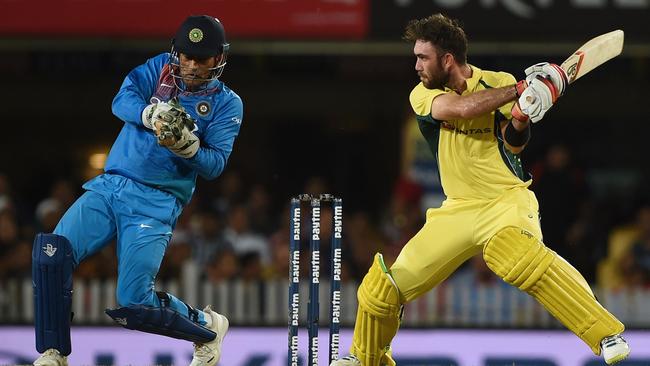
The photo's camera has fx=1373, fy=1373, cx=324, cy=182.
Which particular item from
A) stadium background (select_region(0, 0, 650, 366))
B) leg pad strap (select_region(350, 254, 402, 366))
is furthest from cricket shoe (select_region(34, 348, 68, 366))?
stadium background (select_region(0, 0, 650, 366))

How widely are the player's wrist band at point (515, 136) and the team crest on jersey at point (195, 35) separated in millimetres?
1392

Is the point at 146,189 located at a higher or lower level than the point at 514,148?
lower

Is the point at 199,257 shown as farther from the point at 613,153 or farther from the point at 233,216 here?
the point at 613,153

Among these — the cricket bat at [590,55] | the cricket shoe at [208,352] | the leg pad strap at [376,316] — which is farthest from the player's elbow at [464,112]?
the cricket shoe at [208,352]

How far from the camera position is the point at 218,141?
239 inches

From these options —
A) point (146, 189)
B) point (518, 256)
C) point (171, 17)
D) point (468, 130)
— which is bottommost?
point (518, 256)

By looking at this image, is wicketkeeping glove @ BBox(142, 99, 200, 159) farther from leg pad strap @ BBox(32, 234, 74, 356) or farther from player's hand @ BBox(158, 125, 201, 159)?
leg pad strap @ BBox(32, 234, 74, 356)

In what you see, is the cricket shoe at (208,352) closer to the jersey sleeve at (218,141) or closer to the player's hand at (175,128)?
the jersey sleeve at (218,141)

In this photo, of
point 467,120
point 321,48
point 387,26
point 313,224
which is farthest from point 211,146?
point 321,48

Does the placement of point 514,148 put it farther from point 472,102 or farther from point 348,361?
point 348,361

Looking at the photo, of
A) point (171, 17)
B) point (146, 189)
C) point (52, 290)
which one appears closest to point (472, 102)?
point (146, 189)

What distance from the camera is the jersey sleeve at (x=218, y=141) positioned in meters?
5.92

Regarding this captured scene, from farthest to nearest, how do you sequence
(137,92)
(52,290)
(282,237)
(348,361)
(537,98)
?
(282,237) < (348,361) < (137,92) < (52,290) < (537,98)

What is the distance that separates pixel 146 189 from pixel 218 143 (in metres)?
0.38
